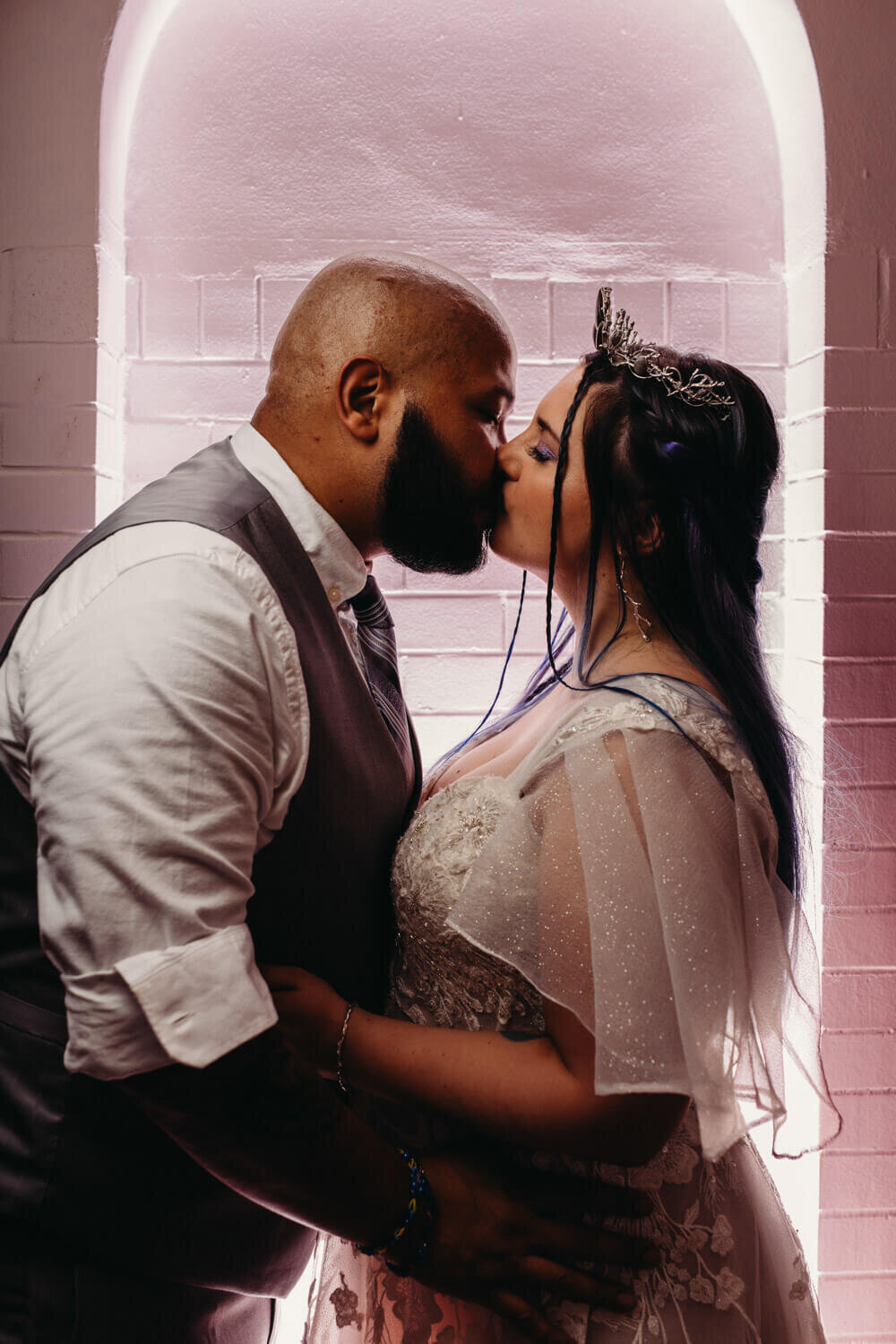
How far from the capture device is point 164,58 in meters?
1.88

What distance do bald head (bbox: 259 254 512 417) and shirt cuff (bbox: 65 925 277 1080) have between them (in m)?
0.71

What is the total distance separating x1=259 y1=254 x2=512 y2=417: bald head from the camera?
128 cm

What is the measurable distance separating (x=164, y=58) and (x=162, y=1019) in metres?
1.80

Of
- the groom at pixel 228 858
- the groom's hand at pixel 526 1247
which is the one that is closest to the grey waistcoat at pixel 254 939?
the groom at pixel 228 858

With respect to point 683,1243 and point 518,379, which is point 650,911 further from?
point 518,379

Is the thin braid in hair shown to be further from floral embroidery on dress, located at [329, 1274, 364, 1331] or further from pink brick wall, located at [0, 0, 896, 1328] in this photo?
floral embroidery on dress, located at [329, 1274, 364, 1331]

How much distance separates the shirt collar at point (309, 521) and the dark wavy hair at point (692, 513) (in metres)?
0.27

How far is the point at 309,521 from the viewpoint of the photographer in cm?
120

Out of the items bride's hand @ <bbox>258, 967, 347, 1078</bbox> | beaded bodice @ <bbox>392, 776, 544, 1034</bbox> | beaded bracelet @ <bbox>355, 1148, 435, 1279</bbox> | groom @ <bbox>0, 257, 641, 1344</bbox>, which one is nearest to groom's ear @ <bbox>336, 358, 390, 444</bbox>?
groom @ <bbox>0, 257, 641, 1344</bbox>

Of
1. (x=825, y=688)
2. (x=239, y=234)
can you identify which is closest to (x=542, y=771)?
(x=825, y=688)

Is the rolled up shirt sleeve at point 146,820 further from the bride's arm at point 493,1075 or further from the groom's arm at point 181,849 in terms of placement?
the bride's arm at point 493,1075

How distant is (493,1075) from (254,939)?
302mm

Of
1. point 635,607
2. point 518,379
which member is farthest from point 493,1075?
point 518,379

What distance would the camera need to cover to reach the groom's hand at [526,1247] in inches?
42.9
